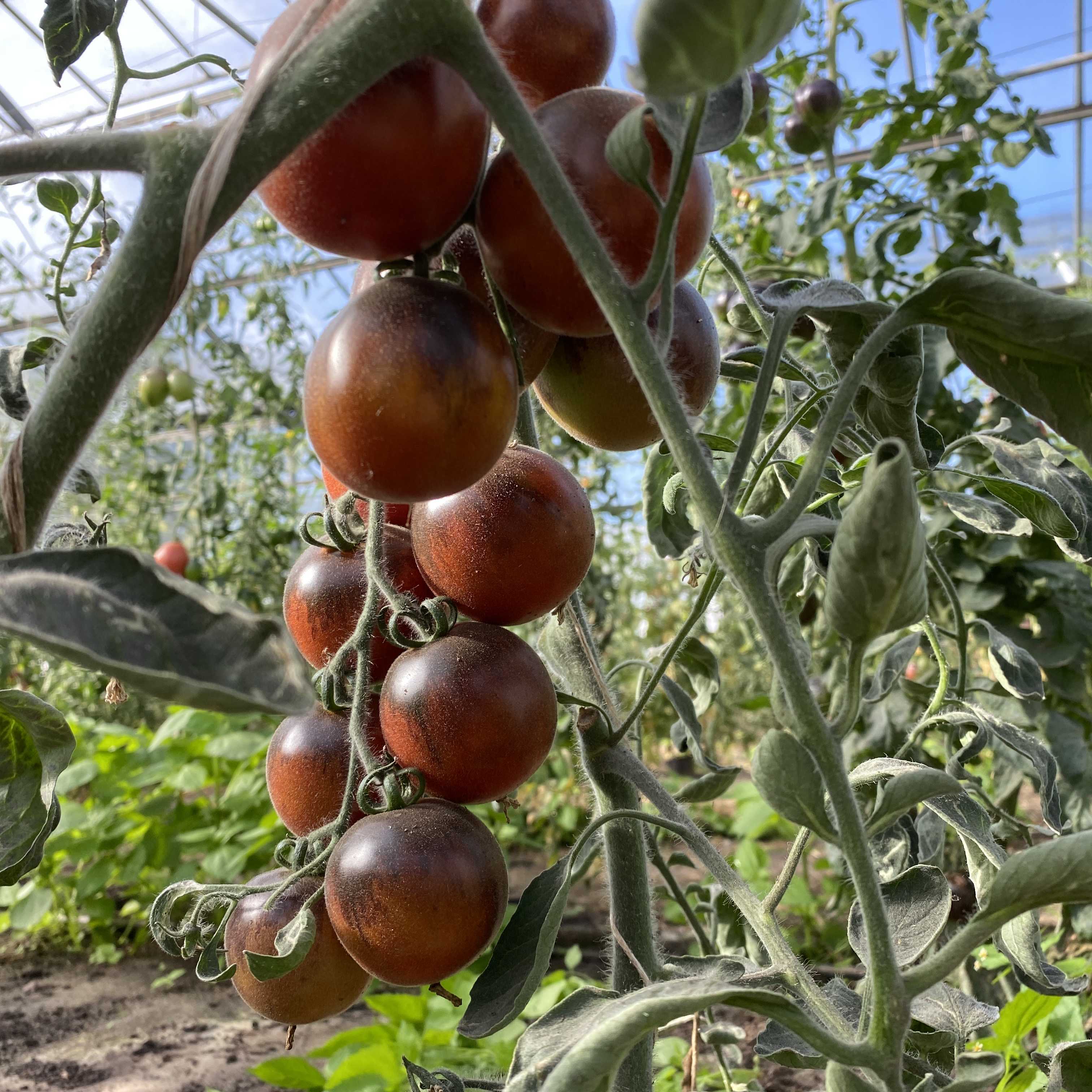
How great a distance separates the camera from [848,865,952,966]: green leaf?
0.47 meters

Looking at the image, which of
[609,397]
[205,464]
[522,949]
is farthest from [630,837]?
[205,464]

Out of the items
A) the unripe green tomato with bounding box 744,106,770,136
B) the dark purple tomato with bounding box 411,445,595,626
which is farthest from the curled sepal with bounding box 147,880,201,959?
the unripe green tomato with bounding box 744,106,770,136

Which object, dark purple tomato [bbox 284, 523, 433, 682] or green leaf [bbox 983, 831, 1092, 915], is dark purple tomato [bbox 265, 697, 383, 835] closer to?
dark purple tomato [bbox 284, 523, 433, 682]

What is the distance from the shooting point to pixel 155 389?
12.6 ft

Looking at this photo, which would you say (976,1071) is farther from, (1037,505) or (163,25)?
(163,25)

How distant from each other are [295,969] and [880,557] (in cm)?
40

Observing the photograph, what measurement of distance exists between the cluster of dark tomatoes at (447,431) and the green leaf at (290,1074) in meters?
0.80

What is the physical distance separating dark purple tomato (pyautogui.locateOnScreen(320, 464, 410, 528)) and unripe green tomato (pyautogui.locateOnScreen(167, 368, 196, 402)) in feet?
11.9

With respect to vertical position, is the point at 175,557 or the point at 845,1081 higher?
the point at 175,557

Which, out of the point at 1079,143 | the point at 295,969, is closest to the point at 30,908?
the point at 295,969

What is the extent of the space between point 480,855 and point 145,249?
13.3 inches

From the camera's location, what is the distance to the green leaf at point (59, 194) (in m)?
0.61

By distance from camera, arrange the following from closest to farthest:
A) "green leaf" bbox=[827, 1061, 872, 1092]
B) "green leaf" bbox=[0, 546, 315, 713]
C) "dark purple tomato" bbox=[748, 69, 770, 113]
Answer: "green leaf" bbox=[0, 546, 315, 713] < "green leaf" bbox=[827, 1061, 872, 1092] < "dark purple tomato" bbox=[748, 69, 770, 113]

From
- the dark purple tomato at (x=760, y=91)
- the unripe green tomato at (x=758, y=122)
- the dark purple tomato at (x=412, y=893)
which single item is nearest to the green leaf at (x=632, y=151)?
the dark purple tomato at (x=412, y=893)
